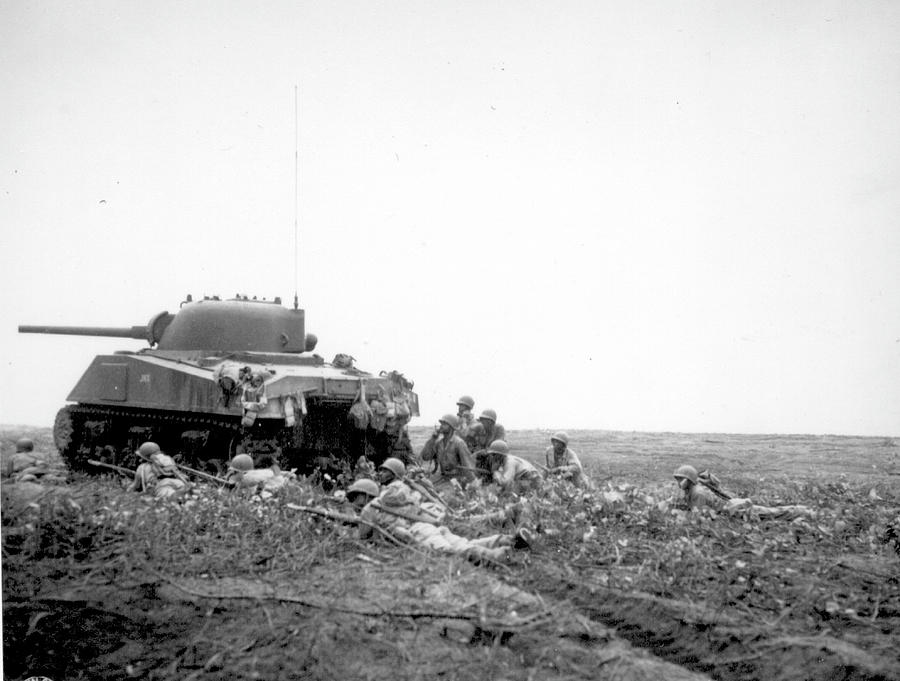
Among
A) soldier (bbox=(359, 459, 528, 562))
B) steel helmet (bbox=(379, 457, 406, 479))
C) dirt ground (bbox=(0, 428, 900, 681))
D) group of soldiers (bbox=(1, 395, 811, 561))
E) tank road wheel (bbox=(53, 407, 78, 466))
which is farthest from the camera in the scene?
tank road wheel (bbox=(53, 407, 78, 466))

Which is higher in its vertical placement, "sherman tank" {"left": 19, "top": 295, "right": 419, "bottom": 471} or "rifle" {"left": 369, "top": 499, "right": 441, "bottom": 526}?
"sherman tank" {"left": 19, "top": 295, "right": 419, "bottom": 471}

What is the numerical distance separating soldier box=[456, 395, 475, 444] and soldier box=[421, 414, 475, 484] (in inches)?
29.1

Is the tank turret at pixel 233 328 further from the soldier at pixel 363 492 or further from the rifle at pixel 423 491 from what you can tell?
the soldier at pixel 363 492

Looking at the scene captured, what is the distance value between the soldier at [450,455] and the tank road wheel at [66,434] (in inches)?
233

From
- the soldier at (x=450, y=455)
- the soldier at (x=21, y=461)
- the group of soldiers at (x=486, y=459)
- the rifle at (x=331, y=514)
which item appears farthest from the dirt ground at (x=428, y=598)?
the soldier at (x=21, y=461)

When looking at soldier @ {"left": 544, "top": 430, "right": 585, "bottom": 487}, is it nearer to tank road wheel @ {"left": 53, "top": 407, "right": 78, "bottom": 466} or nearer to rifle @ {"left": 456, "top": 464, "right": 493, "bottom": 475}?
rifle @ {"left": 456, "top": 464, "right": 493, "bottom": 475}

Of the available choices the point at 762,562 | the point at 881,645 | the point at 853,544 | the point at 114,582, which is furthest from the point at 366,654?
the point at 853,544

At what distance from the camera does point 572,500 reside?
299 inches

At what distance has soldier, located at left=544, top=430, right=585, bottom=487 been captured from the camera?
9.37 meters

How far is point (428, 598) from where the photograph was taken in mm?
4770

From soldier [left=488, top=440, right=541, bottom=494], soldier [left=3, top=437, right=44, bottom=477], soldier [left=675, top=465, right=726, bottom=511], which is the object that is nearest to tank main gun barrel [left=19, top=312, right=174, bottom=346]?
soldier [left=3, top=437, right=44, bottom=477]

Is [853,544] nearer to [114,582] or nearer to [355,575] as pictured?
[355,575]

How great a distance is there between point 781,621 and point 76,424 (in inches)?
436

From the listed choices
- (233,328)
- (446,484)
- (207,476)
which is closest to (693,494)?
(446,484)
